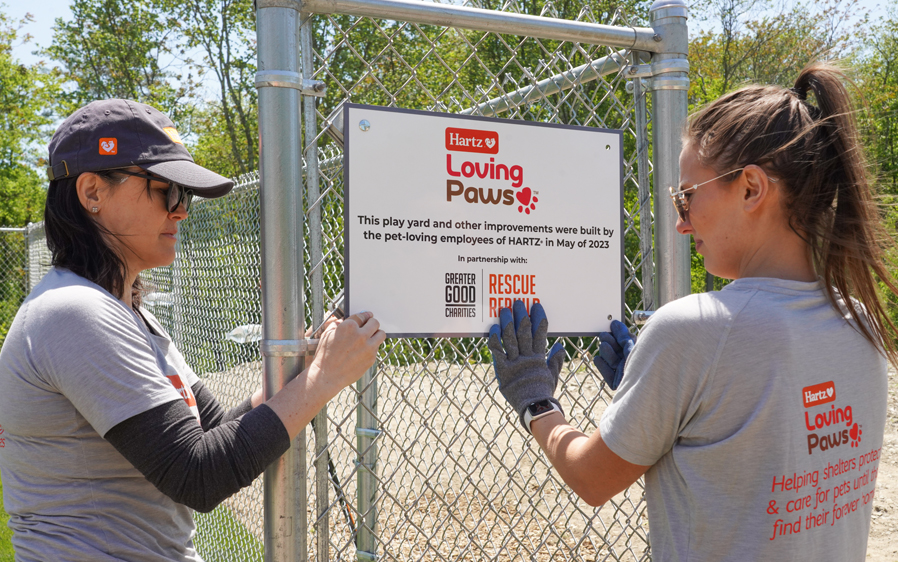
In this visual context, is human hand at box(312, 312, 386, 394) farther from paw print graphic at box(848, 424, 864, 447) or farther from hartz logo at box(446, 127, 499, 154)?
paw print graphic at box(848, 424, 864, 447)

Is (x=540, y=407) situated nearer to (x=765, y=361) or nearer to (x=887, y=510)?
(x=765, y=361)

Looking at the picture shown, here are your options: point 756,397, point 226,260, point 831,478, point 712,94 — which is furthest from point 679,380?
point 712,94

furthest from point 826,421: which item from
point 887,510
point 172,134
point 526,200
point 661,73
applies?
point 887,510

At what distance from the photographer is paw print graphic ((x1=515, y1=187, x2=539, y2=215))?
2.03 meters

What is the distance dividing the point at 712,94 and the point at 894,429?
47.9ft

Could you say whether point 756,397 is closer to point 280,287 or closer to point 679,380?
point 679,380

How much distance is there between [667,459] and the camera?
4.94 ft

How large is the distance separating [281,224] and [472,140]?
61cm

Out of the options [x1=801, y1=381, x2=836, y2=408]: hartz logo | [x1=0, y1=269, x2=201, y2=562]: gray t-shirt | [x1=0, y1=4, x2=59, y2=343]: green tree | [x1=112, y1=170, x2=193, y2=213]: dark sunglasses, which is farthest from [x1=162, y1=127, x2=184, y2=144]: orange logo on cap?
[x1=0, y1=4, x2=59, y2=343]: green tree

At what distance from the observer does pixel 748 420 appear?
1.38 metres

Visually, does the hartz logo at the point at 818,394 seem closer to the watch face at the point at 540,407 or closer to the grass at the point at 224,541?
the watch face at the point at 540,407

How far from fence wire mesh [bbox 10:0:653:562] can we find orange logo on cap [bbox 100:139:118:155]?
1.61 feet

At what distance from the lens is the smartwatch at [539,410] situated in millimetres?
1803

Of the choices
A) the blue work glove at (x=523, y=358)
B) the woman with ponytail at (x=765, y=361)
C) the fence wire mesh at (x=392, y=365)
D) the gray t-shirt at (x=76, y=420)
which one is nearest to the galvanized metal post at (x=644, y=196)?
the fence wire mesh at (x=392, y=365)
